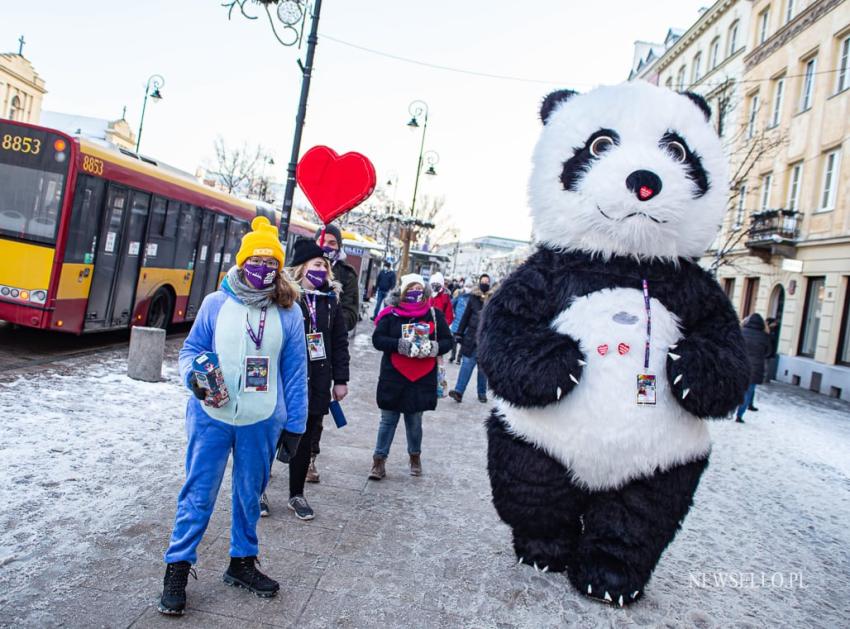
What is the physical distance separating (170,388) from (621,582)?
6.18 meters

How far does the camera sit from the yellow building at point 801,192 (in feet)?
62.6

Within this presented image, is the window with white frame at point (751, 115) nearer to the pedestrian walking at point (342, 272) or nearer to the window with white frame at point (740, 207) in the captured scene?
the window with white frame at point (740, 207)

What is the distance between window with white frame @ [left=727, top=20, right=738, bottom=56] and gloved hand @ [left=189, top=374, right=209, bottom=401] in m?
30.1

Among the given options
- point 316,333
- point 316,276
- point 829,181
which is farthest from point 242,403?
point 829,181

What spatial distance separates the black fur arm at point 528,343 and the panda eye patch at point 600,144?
0.62 m

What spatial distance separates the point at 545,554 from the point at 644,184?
2021 mm

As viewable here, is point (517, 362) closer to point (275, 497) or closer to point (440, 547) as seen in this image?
point (440, 547)

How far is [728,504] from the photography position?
19.8 feet

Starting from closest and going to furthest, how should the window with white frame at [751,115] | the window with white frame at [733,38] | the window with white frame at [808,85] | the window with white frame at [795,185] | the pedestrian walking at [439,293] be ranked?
1. the pedestrian walking at [439,293]
2. the window with white frame at [808,85]
3. the window with white frame at [795,185]
4. the window with white frame at [751,115]
5. the window with white frame at [733,38]

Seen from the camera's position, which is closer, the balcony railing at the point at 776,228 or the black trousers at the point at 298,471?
the black trousers at the point at 298,471

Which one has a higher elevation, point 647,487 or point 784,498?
point 647,487

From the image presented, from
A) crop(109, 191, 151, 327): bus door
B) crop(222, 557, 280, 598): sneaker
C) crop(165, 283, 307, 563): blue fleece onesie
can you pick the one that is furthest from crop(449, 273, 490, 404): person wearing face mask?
crop(222, 557, 280, 598): sneaker

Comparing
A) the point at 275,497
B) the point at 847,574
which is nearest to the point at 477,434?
the point at 275,497

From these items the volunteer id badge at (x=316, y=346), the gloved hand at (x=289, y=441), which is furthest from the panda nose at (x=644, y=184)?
the volunteer id badge at (x=316, y=346)
